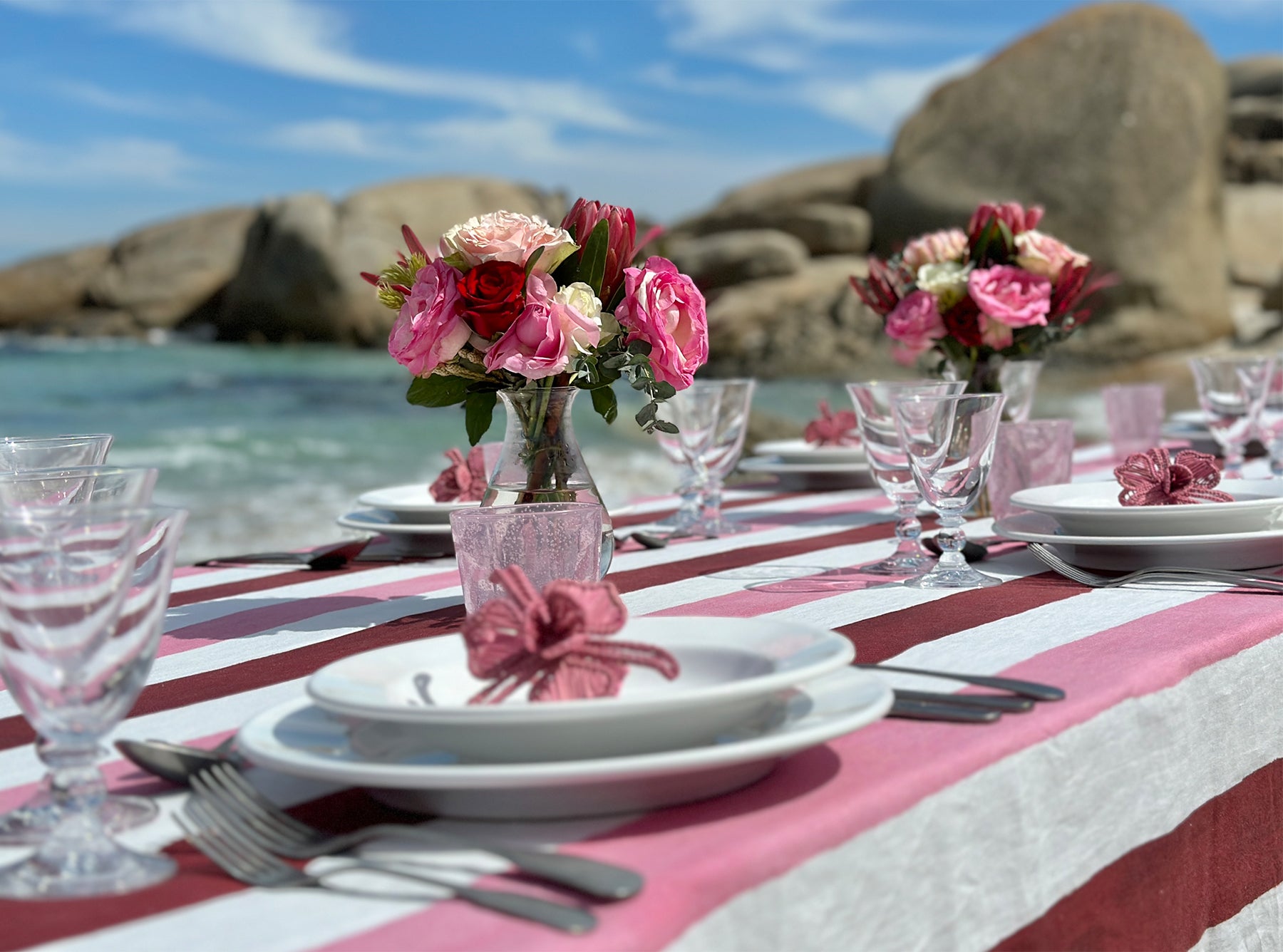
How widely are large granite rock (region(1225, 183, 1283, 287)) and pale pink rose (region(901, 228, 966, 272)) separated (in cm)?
1904

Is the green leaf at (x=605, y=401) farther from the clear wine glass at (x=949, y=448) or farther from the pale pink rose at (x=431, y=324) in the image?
the clear wine glass at (x=949, y=448)

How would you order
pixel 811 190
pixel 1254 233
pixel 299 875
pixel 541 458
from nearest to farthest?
pixel 299 875 → pixel 541 458 → pixel 1254 233 → pixel 811 190

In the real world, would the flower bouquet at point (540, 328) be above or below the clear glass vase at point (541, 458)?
above

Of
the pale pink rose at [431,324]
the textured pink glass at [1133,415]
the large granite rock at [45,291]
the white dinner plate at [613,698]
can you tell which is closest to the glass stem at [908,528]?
the pale pink rose at [431,324]

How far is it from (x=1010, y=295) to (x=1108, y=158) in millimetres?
16957

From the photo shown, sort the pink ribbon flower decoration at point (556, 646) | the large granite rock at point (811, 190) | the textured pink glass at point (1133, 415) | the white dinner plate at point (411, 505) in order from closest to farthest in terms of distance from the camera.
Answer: the pink ribbon flower decoration at point (556, 646)
the white dinner plate at point (411, 505)
the textured pink glass at point (1133, 415)
the large granite rock at point (811, 190)

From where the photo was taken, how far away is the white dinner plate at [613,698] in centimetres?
73

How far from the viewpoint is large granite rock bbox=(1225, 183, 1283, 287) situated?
1950 centimetres

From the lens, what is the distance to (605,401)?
1419 mm

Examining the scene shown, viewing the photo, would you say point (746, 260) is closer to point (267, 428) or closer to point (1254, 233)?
point (267, 428)

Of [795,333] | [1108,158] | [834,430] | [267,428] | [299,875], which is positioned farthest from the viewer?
[1108,158]

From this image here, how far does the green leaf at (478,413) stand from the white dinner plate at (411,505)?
29cm

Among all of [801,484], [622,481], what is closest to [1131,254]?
[622,481]

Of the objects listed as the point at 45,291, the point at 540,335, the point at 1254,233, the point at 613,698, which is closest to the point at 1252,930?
the point at 613,698
